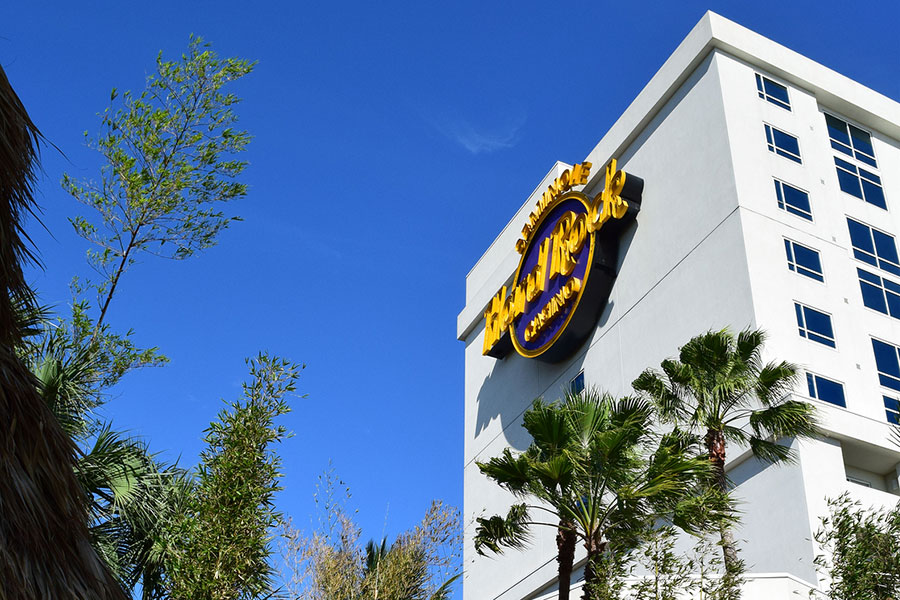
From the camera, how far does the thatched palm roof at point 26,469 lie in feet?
23.6

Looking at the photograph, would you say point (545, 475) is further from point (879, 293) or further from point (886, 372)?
point (879, 293)

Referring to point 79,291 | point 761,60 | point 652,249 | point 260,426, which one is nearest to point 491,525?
point 260,426

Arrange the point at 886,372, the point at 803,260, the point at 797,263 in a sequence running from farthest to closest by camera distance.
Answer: the point at 803,260 → the point at 797,263 → the point at 886,372

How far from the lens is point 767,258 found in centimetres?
2866

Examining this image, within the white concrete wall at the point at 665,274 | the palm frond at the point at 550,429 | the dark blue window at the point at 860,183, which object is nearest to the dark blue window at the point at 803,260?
the white concrete wall at the point at 665,274

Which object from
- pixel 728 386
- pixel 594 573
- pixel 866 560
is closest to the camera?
pixel 594 573

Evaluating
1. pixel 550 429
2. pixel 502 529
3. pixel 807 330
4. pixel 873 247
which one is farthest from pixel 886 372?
pixel 502 529

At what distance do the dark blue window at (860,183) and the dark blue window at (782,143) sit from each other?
1.94 m

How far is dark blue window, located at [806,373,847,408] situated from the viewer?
26797 mm

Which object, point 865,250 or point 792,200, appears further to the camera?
point 865,250

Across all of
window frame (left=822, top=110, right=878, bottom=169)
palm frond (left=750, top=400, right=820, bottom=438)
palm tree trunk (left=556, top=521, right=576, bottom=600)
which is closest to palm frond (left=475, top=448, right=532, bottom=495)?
palm tree trunk (left=556, top=521, right=576, bottom=600)

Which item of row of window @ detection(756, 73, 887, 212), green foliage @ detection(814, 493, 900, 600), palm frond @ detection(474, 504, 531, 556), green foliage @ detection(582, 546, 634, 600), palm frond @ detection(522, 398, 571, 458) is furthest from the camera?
row of window @ detection(756, 73, 887, 212)

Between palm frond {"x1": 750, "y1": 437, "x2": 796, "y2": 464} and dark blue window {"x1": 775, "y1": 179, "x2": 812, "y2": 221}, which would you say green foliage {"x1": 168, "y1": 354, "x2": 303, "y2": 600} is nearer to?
palm frond {"x1": 750, "y1": 437, "x2": 796, "y2": 464}

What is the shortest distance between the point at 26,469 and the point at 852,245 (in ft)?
95.9
